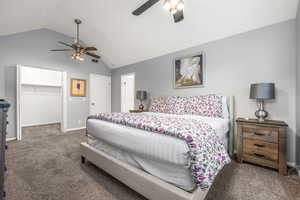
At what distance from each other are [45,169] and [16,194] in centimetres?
56

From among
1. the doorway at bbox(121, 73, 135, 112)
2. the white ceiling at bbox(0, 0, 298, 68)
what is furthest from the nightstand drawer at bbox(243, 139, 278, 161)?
the doorway at bbox(121, 73, 135, 112)

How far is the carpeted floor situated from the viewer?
4.91 ft

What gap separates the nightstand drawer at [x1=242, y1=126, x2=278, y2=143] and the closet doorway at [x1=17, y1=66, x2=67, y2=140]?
194 inches

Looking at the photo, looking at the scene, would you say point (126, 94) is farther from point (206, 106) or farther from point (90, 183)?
point (90, 183)

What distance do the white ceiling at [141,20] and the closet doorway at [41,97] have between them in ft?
4.73

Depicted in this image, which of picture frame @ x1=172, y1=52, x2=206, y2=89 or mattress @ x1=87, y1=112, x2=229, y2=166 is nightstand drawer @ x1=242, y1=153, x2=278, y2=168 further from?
mattress @ x1=87, y1=112, x2=229, y2=166

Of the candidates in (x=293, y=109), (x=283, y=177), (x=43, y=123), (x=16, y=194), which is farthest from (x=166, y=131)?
(x=43, y=123)

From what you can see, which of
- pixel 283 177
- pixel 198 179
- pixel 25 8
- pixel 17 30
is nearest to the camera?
pixel 198 179

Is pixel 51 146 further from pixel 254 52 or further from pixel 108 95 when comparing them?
pixel 254 52

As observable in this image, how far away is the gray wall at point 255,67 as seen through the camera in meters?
2.19

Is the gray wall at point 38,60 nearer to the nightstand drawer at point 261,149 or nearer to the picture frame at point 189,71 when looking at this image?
the picture frame at point 189,71

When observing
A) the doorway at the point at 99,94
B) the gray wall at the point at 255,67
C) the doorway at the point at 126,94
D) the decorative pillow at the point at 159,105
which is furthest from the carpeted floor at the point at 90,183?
the doorway at the point at 126,94

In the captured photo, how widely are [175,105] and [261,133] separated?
1671mm

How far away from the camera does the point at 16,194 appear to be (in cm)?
150
